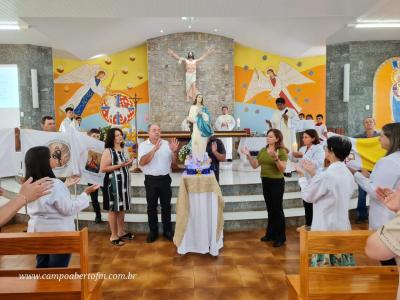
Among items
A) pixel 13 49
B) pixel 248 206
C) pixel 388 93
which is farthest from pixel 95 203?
pixel 388 93

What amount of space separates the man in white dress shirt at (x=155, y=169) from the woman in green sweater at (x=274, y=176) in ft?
3.66

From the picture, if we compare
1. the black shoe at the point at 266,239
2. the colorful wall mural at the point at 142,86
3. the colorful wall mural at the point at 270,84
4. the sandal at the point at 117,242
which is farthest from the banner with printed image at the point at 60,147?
the colorful wall mural at the point at 270,84

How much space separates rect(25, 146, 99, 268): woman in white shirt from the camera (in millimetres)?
2762

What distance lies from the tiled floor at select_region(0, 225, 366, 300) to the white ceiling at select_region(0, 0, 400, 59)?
12.6 feet

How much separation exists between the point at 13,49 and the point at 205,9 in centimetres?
524

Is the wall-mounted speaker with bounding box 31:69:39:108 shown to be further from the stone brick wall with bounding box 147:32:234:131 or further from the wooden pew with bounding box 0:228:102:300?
the wooden pew with bounding box 0:228:102:300

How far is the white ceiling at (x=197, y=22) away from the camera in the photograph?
20.1ft

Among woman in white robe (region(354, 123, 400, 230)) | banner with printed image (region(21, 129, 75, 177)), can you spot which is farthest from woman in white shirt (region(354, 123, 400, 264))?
banner with printed image (region(21, 129, 75, 177))

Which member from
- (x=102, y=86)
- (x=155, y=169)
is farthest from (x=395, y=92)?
(x=102, y=86)

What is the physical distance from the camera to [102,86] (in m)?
11.7

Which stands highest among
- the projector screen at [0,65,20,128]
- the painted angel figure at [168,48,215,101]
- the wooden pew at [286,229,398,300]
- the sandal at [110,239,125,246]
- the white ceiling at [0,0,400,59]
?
the white ceiling at [0,0,400,59]

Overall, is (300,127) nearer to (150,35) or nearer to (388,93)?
(388,93)

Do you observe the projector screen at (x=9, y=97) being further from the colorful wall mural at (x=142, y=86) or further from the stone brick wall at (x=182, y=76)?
the stone brick wall at (x=182, y=76)

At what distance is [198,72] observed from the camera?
1140cm
